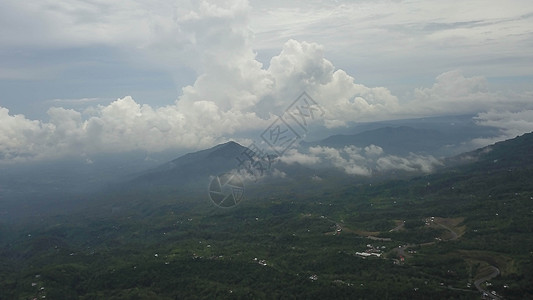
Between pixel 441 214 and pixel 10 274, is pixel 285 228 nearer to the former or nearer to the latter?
pixel 441 214

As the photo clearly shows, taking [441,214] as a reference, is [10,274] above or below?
→ above

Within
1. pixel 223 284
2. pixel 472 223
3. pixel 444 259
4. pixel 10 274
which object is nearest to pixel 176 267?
pixel 223 284

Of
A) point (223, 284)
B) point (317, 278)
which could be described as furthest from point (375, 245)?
point (223, 284)

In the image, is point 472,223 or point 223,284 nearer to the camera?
point 223,284

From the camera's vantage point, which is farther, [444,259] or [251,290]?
[444,259]

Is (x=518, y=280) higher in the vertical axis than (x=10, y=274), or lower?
lower

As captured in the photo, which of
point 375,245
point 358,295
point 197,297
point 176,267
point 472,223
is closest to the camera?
point 358,295

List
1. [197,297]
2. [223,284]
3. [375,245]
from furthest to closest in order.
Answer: [375,245] → [223,284] → [197,297]

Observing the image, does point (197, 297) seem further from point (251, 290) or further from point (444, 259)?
point (444, 259)

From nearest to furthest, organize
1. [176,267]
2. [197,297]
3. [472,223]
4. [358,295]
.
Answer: [358,295] < [197,297] < [176,267] < [472,223]
